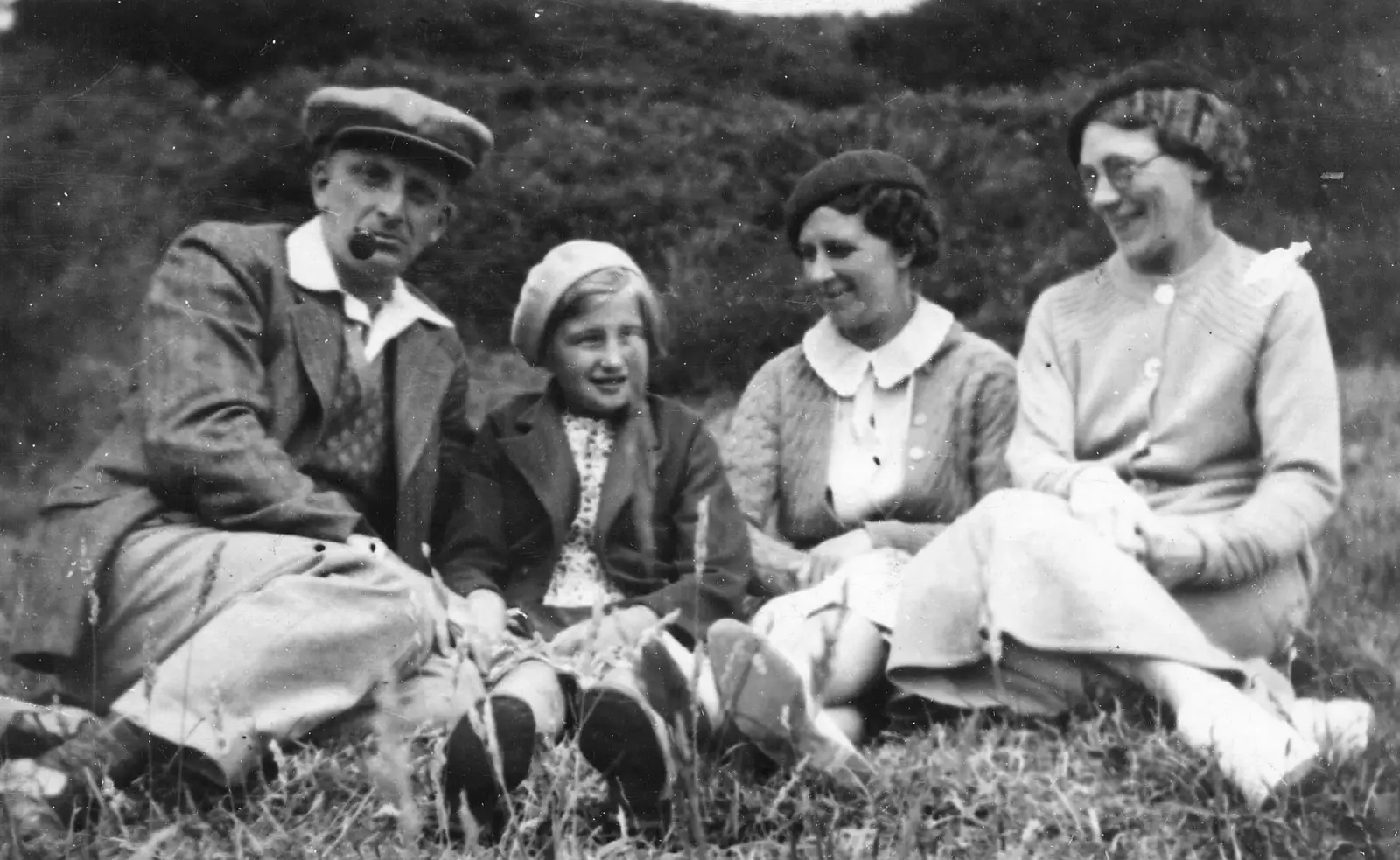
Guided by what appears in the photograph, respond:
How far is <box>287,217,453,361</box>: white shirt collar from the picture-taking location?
14.6 feet

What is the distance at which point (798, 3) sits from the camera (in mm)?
4859

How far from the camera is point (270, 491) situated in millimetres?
4105

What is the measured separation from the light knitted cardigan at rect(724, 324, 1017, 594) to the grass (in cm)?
74

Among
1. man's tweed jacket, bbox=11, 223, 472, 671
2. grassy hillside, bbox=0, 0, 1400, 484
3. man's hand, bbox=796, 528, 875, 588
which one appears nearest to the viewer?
man's tweed jacket, bbox=11, 223, 472, 671

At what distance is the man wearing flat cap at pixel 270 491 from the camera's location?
374 cm

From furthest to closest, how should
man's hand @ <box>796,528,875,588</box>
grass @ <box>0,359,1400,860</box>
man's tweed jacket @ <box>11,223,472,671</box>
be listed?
1. man's hand @ <box>796,528,875,588</box>
2. man's tweed jacket @ <box>11,223,472,671</box>
3. grass @ <box>0,359,1400,860</box>

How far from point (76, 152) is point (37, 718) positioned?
173 cm

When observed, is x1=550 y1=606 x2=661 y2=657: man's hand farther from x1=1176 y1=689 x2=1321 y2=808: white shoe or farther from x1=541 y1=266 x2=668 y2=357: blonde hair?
x1=1176 y1=689 x2=1321 y2=808: white shoe

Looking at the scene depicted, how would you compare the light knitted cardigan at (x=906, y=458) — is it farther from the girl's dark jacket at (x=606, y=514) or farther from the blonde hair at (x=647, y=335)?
the blonde hair at (x=647, y=335)

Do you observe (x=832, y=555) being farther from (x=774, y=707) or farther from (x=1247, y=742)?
(x=1247, y=742)

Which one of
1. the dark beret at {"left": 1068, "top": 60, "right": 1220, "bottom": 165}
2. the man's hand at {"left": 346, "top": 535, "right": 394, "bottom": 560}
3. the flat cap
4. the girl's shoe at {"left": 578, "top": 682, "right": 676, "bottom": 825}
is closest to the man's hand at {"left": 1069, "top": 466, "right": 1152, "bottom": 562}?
the dark beret at {"left": 1068, "top": 60, "right": 1220, "bottom": 165}

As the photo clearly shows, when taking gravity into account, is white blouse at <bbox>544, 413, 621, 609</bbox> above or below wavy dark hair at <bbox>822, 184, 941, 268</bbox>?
below

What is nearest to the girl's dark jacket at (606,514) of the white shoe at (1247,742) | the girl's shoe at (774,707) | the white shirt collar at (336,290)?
the white shirt collar at (336,290)

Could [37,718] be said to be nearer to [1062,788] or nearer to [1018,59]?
[1062,788]
